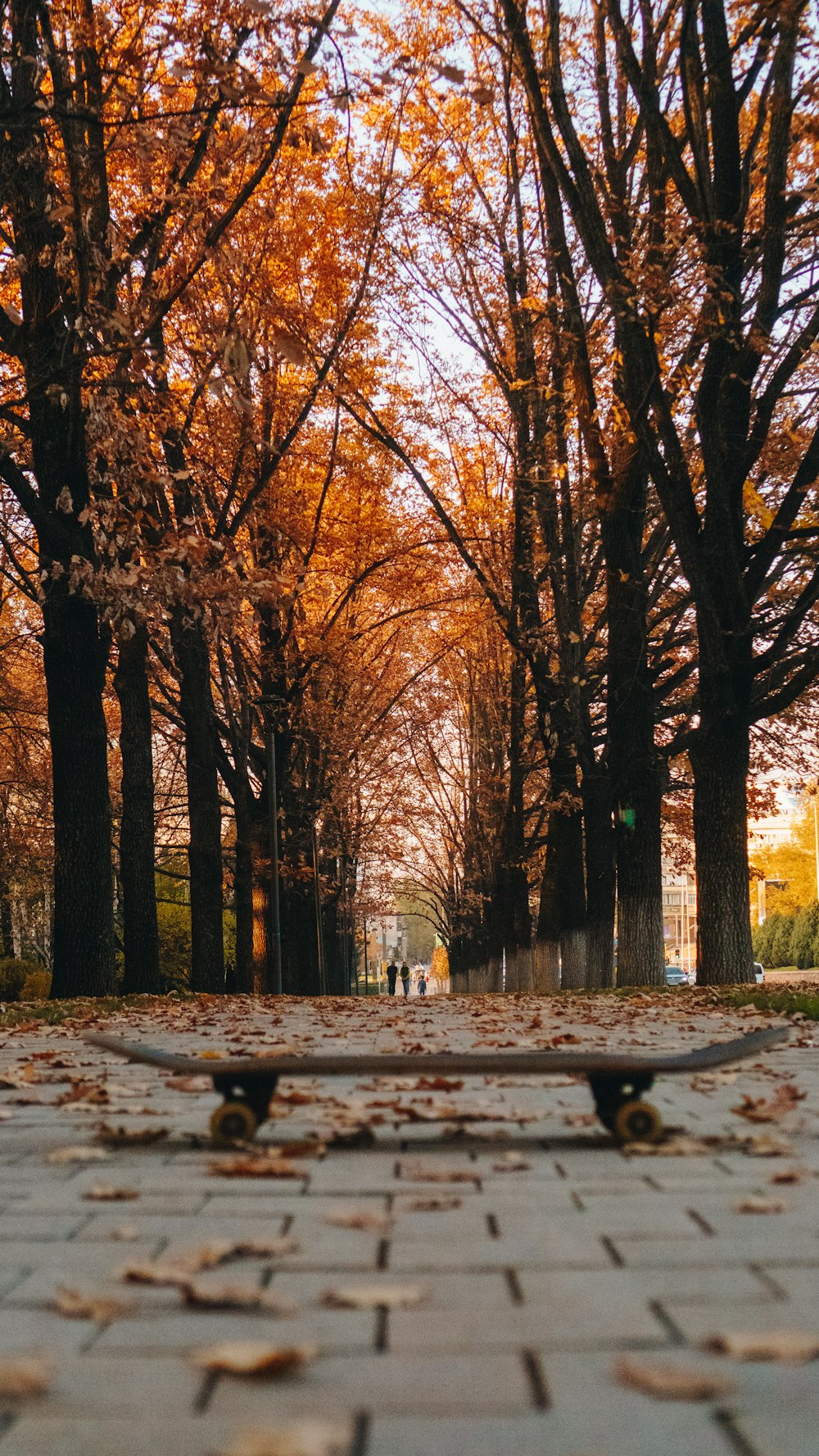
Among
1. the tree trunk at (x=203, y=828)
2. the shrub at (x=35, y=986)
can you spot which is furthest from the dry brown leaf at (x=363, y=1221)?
the shrub at (x=35, y=986)

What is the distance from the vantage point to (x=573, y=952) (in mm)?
20031

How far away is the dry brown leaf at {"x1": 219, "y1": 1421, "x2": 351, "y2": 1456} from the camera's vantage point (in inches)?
67.6

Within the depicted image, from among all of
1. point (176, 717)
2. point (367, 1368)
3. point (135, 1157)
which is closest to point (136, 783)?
point (176, 717)

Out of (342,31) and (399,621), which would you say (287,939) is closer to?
(399,621)

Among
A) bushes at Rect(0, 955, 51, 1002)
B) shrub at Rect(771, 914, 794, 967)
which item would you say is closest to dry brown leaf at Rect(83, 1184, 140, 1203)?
bushes at Rect(0, 955, 51, 1002)

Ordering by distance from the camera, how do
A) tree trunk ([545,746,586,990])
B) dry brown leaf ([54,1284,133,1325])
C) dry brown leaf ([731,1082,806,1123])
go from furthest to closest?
tree trunk ([545,746,586,990]) → dry brown leaf ([731,1082,806,1123]) → dry brown leaf ([54,1284,133,1325])

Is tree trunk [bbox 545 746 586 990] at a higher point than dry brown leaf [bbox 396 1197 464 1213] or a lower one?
higher

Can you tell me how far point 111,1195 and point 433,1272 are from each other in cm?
106

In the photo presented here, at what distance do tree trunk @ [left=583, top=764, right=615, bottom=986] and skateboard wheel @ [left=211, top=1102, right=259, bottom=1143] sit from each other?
1507 centimetres

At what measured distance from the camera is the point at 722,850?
13.2 metres

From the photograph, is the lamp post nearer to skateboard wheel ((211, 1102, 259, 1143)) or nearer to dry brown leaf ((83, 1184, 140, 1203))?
skateboard wheel ((211, 1102, 259, 1143))

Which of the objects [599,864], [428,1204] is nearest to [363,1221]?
[428,1204]

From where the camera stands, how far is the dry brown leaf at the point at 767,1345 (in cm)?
204

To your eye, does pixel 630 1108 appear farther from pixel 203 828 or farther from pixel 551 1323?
pixel 203 828
